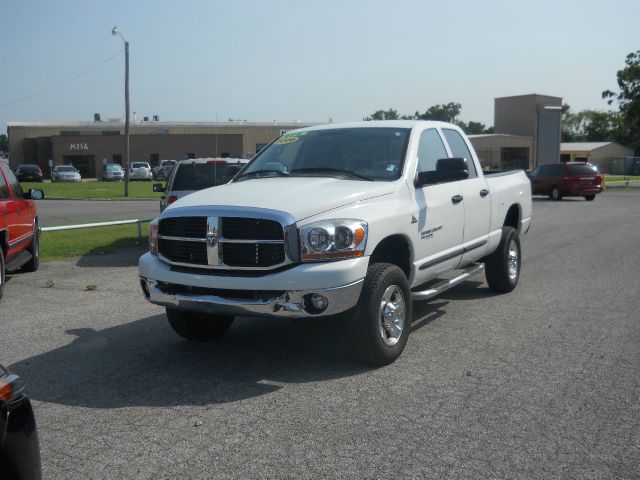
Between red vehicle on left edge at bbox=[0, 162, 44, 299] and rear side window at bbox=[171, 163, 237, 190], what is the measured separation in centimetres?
219

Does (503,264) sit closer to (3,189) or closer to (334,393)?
(334,393)

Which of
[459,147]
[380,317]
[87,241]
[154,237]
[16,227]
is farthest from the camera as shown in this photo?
[87,241]

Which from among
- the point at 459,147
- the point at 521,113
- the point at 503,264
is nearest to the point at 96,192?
the point at 503,264

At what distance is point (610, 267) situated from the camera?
11109 millimetres

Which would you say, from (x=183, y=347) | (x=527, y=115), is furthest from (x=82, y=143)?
(x=183, y=347)

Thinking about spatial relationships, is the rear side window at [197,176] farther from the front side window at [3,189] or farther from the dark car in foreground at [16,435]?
the dark car in foreground at [16,435]

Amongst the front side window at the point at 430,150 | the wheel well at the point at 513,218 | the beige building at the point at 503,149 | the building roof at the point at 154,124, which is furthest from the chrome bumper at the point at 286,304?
the building roof at the point at 154,124

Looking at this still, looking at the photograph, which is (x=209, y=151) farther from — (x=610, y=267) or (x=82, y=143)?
(x=610, y=267)

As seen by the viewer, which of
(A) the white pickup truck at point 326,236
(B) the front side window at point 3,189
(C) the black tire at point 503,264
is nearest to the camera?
(A) the white pickup truck at point 326,236

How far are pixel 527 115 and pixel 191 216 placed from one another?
236 feet

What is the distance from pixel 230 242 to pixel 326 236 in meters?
0.75

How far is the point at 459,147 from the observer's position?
26.3 ft

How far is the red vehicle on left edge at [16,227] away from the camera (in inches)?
364

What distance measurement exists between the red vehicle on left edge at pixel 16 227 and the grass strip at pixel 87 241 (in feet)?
5.96
